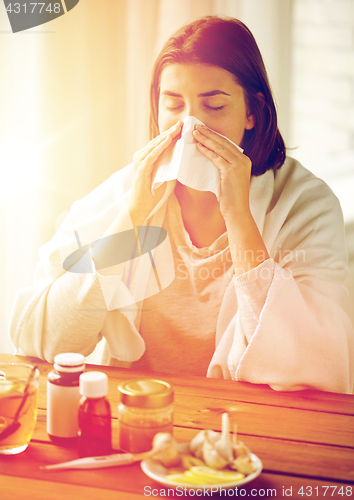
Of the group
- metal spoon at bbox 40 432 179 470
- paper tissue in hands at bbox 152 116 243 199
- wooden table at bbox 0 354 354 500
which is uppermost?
paper tissue in hands at bbox 152 116 243 199

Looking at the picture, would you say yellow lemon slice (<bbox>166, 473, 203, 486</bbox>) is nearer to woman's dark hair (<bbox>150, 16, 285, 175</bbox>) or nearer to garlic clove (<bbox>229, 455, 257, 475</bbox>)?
garlic clove (<bbox>229, 455, 257, 475</bbox>)

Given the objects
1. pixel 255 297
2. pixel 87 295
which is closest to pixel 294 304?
pixel 255 297

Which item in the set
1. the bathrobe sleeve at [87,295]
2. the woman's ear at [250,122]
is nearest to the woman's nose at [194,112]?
the woman's ear at [250,122]

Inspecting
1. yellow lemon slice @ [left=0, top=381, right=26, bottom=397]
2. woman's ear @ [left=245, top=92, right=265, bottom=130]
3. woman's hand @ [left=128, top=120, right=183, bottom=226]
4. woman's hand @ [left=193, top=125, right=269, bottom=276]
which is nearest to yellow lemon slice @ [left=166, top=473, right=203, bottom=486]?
yellow lemon slice @ [left=0, top=381, right=26, bottom=397]

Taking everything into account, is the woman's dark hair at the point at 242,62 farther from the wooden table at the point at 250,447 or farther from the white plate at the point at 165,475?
the white plate at the point at 165,475

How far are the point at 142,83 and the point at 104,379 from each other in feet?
3.01

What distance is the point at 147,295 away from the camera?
1199 millimetres

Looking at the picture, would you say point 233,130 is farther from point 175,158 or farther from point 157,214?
point 157,214

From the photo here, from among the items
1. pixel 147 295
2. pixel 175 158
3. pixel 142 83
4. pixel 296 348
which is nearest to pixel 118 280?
pixel 147 295

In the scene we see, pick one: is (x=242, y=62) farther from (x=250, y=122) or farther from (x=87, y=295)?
(x=87, y=295)

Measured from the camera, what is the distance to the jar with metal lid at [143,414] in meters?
0.58

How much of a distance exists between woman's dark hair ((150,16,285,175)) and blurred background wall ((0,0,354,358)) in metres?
0.03

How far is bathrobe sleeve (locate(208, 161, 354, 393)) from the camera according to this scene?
906mm

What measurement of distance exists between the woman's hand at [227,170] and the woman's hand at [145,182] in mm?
64
